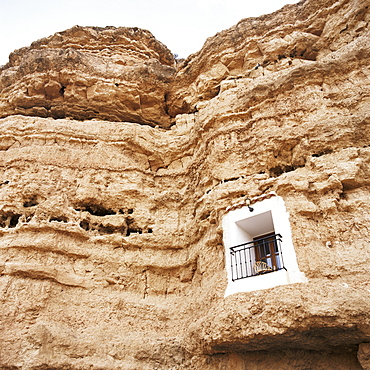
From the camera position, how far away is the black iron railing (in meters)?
6.94

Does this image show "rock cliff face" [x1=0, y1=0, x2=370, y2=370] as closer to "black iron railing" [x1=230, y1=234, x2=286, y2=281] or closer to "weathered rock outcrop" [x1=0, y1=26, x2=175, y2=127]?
"weathered rock outcrop" [x1=0, y1=26, x2=175, y2=127]

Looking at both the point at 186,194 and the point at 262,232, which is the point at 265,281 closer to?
the point at 262,232

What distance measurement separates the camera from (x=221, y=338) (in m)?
6.08

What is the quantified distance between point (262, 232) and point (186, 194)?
2564mm

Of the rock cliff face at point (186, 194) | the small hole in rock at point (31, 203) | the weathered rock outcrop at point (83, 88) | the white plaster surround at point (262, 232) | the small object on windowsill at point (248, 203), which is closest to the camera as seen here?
the rock cliff face at point (186, 194)

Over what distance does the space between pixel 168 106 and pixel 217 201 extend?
5147 millimetres

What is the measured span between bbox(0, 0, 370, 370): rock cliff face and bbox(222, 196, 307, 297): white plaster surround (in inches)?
6.7

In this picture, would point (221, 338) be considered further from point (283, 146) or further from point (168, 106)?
point (168, 106)

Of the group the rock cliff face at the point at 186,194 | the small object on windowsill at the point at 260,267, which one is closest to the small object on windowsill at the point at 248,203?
the rock cliff face at the point at 186,194

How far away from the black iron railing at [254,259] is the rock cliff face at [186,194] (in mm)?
359

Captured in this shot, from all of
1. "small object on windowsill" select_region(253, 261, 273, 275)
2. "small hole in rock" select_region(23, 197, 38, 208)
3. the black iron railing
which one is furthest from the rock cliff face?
"small object on windowsill" select_region(253, 261, 273, 275)

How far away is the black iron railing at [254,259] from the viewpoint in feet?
22.8

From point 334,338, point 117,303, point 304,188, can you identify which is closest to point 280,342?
point 334,338

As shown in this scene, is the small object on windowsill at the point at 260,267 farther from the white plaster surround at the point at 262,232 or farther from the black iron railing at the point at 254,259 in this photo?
the white plaster surround at the point at 262,232
